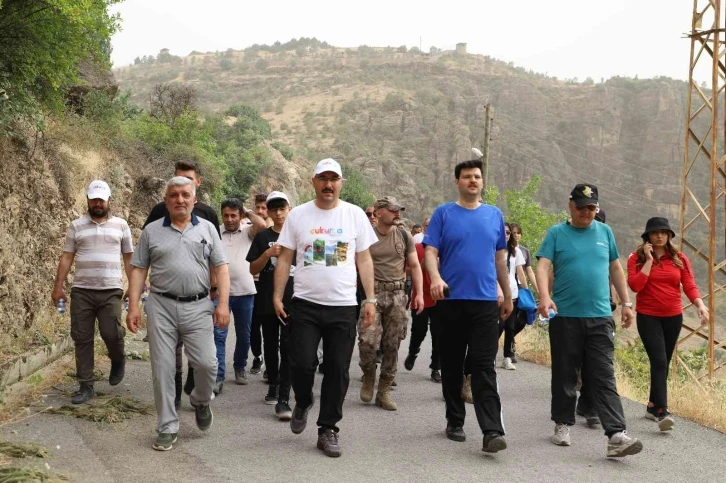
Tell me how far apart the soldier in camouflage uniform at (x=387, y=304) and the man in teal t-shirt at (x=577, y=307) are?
1.64 m

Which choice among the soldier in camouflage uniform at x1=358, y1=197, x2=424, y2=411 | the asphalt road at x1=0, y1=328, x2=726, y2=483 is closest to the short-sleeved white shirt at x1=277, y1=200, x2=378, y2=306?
the asphalt road at x1=0, y1=328, x2=726, y2=483

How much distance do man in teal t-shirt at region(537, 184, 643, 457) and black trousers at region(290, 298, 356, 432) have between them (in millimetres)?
1797

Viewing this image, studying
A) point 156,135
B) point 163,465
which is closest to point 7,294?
point 163,465

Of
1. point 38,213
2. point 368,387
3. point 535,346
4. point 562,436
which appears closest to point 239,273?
point 368,387

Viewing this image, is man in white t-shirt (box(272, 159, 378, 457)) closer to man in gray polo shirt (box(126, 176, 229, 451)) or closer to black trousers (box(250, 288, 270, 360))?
man in gray polo shirt (box(126, 176, 229, 451))

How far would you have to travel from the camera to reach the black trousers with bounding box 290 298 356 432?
6.15 m

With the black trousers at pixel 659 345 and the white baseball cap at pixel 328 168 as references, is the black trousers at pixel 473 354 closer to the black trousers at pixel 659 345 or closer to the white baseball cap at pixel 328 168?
the white baseball cap at pixel 328 168

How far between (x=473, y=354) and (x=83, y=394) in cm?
380

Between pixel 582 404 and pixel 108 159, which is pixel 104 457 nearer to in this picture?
pixel 582 404

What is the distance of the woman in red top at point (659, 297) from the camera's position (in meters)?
7.71

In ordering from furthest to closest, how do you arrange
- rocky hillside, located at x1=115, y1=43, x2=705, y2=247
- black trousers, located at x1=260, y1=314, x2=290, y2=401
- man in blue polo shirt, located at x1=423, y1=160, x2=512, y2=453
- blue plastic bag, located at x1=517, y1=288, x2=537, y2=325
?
rocky hillside, located at x1=115, y1=43, x2=705, y2=247, blue plastic bag, located at x1=517, y1=288, x2=537, y2=325, black trousers, located at x1=260, y1=314, x2=290, y2=401, man in blue polo shirt, located at x1=423, y1=160, x2=512, y2=453

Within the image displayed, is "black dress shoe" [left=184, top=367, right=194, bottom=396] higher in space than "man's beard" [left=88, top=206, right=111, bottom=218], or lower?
lower

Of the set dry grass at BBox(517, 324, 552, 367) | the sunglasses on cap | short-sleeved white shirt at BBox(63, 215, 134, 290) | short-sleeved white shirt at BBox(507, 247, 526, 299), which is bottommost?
dry grass at BBox(517, 324, 552, 367)

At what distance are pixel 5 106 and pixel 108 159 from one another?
612cm
